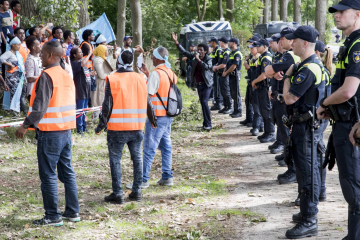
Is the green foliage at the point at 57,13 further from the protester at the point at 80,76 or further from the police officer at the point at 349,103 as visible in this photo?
the police officer at the point at 349,103

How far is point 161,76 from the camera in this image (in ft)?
23.7

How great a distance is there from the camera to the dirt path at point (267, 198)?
5406 mm

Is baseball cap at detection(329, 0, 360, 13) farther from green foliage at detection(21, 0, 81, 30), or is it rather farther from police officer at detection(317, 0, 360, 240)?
green foliage at detection(21, 0, 81, 30)

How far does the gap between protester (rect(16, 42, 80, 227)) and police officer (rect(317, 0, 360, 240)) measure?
3.06 metres

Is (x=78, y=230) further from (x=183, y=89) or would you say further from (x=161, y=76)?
(x=183, y=89)

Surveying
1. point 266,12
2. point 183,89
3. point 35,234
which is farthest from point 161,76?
point 266,12

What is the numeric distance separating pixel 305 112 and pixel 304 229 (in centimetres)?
134

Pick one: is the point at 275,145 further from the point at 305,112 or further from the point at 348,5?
the point at 348,5

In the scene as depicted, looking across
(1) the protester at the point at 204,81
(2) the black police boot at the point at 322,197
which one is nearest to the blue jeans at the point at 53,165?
(2) the black police boot at the point at 322,197

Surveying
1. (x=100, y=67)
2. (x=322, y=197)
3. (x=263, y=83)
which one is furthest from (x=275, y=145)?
(x=100, y=67)

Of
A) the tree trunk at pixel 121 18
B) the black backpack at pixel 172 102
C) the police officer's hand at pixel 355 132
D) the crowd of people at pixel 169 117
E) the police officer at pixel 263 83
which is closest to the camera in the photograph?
the police officer's hand at pixel 355 132

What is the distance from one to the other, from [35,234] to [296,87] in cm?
349

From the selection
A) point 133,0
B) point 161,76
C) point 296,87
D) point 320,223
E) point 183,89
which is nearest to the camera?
point 296,87

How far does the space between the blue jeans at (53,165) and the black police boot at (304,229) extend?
8.95 ft
